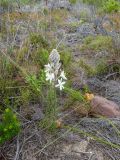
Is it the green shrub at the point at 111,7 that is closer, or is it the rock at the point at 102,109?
the rock at the point at 102,109

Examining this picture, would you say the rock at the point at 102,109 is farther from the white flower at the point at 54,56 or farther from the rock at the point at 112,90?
the white flower at the point at 54,56

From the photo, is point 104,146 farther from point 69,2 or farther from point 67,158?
point 69,2

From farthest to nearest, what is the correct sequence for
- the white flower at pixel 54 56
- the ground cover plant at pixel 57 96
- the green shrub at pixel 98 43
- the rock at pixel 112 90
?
1. the green shrub at pixel 98 43
2. the rock at pixel 112 90
3. the ground cover plant at pixel 57 96
4. the white flower at pixel 54 56

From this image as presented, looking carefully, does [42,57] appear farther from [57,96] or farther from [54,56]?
[54,56]

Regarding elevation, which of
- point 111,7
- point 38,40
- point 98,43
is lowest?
point 98,43

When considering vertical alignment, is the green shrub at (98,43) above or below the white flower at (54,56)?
below

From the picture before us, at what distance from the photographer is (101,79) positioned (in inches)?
182

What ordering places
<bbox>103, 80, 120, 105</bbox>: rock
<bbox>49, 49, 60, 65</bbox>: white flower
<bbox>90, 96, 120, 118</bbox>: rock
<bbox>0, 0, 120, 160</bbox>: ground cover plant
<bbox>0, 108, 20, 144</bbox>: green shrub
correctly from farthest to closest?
<bbox>103, 80, 120, 105</bbox>: rock
<bbox>90, 96, 120, 118</bbox>: rock
<bbox>0, 0, 120, 160</bbox>: ground cover plant
<bbox>0, 108, 20, 144</bbox>: green shrub
<bbox>49, 49, 60, 65</bbox>: white flower

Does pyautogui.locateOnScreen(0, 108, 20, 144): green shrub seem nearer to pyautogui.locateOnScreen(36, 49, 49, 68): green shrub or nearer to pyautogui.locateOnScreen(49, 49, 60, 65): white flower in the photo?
pyautogui.locateOnScreen(49, 49, 60, 65): white flower

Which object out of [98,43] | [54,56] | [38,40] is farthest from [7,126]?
[98,43]

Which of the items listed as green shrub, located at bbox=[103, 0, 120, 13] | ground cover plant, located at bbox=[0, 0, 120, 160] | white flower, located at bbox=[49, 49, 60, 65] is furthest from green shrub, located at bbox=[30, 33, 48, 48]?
green shrub, located at bbox=[103, 0, 120, 13]

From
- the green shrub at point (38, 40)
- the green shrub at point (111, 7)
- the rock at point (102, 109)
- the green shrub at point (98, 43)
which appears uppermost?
the green shrub at point (111, 7)

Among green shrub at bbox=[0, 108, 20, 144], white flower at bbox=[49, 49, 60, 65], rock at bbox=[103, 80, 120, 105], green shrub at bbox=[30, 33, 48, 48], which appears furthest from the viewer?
green shrub at bbox=[30, 33, 48, 48]

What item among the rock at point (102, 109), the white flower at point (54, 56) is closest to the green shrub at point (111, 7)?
the rock at point (102, 109)
